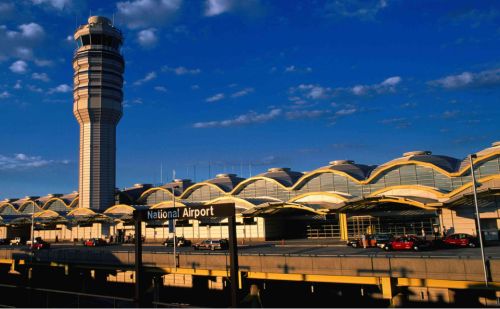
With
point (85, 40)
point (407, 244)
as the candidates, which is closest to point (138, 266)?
point (407, 244)

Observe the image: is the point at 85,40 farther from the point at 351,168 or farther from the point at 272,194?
the point at 351,168

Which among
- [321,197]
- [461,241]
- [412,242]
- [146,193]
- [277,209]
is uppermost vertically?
[146,193]

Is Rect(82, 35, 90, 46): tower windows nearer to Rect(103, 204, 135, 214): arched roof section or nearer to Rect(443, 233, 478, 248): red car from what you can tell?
Rect(103, 204, 135, 214): arched roof section

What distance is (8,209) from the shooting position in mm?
150750

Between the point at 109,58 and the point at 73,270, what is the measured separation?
80.3m

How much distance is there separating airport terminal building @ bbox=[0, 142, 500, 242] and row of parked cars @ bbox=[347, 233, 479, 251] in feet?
21.4

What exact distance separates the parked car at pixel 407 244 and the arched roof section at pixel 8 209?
140 m

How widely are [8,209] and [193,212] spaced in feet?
504

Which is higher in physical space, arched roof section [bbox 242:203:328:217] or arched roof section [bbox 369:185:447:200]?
arched roof section [bbox 369:185:447:200]

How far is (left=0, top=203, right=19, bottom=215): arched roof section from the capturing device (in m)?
147

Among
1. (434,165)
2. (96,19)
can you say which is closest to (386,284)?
(434,165)

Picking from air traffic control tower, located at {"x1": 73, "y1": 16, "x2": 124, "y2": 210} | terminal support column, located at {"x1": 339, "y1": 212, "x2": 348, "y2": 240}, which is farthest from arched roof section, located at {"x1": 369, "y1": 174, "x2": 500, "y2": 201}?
air traffic control tower, located at {"x1": 73, "y1": 16, "x2": 124, "y2": 210}

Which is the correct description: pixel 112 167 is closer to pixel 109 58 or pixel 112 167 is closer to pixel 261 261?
pixel 109 58

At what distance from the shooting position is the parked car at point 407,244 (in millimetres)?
39812
